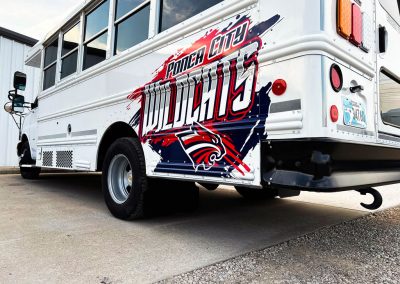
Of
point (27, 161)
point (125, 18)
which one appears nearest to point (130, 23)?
point (125, 18)

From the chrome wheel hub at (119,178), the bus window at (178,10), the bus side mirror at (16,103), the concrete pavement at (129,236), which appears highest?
the bus window at (178,10)

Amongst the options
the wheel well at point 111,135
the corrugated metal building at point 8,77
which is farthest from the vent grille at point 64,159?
the corrugated metal building at point 8,77

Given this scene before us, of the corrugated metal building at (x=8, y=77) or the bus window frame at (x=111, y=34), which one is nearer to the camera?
the bus window frame at (x=111, y=34)

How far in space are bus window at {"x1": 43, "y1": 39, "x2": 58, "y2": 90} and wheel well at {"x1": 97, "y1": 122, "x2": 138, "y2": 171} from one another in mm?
2119

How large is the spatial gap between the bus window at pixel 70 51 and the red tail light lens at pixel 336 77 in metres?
3.56

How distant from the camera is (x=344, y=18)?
2.11 m

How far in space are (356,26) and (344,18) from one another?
0.20 meters

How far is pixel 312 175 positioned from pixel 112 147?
2291mm

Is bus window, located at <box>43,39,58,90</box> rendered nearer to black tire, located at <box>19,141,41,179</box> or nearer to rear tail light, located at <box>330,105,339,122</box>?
black tire, located at <box>19,141,41,179</box>

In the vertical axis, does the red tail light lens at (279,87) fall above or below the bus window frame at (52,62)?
below

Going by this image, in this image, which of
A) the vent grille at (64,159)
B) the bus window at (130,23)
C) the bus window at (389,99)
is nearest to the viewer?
the bus window at (389,99)

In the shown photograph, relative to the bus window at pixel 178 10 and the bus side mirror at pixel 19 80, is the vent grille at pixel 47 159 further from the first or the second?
the bus window at pixel 178 10

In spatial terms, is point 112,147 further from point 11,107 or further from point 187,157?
point 11,107

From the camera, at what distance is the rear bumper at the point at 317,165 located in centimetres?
186
